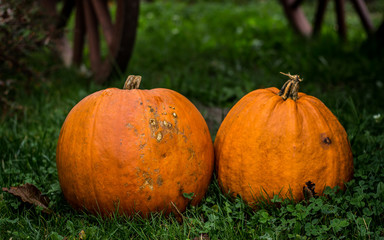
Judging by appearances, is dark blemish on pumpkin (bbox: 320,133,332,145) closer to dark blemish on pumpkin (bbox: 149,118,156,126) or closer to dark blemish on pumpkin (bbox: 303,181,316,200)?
dark blemish on pumpkin (bbox: 303,181,316,200)

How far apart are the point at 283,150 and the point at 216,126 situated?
1.00m

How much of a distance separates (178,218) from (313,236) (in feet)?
1.84

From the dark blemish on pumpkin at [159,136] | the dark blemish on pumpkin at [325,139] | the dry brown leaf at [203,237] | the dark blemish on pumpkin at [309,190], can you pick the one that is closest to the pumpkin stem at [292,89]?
the dark blemish on pumpkin at [325,139]

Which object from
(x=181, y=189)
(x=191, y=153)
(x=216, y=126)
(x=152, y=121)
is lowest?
(x=216, y=126)

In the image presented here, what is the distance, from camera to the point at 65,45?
5.11 metres

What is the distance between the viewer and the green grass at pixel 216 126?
1532 millimetres

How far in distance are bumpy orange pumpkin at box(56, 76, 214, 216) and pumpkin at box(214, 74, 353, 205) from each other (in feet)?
0.58

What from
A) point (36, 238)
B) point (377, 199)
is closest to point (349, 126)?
point (377, 199)

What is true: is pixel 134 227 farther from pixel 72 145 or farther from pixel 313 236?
pixel 313 236

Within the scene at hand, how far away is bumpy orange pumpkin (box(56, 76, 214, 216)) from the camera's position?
1575 mm

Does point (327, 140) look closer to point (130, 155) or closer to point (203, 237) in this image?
point (203, 237)

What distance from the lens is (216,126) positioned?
2.57m

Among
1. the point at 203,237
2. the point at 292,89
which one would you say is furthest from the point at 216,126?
the point at 203,237

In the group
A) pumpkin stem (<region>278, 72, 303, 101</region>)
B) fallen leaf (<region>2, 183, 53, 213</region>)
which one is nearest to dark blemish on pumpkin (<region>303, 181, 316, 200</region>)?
pumpkin stem (<region>278, 72, 303, 101</region>)
